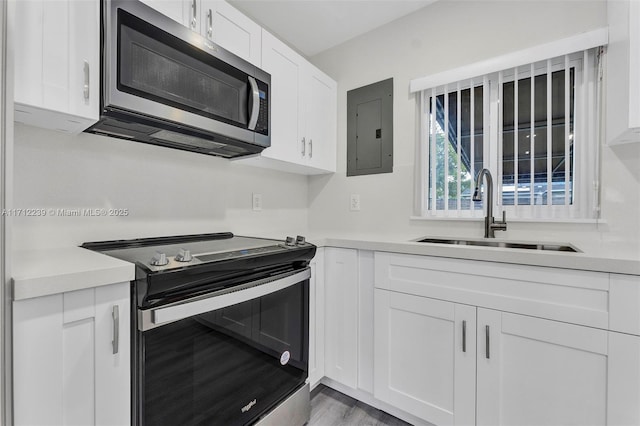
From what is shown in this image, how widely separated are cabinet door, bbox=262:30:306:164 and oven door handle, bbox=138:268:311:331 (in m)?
0.78

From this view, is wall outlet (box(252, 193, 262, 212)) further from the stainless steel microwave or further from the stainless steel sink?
the stainless steel sink

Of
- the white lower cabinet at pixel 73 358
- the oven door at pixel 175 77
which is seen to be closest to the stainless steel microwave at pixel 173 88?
the oven door at pixel 175 77

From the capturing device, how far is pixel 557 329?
3.75 feet

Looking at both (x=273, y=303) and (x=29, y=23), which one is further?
(x=273, y=303)

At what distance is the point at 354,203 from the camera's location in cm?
231

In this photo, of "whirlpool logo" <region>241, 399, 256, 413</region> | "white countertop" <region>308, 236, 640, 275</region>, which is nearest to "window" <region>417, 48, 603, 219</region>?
"white countertop" <region>308, 236, 640, 275</region>

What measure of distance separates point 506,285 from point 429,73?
1431 millimetres

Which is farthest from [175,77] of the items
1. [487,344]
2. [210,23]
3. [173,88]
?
[487,344]

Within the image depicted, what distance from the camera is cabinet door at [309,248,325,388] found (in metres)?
1.71

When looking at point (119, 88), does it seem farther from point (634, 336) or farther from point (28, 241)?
point (634, 336)

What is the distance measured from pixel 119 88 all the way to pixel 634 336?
6.45 feet

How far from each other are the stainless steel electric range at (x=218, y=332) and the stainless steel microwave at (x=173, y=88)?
0.50 m

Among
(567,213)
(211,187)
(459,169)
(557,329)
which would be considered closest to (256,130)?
(211,187)

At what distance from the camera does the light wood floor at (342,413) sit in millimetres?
1599
